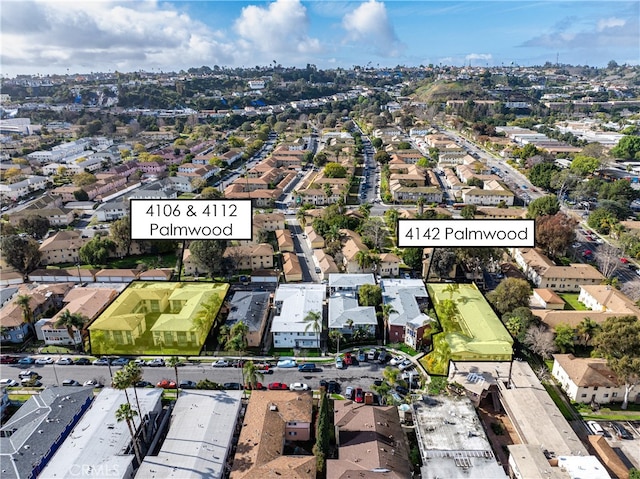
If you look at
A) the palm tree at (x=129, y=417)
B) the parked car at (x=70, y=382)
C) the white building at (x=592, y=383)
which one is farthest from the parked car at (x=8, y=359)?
the white building at (x=592, y=383)

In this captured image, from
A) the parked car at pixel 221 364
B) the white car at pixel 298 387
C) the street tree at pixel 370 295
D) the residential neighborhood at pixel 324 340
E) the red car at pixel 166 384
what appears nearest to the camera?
the residential neighborhood at pixel 324 340

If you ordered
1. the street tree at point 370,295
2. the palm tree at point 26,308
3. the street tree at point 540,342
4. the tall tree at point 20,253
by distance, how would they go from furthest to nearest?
the tall tree at point 20,253, the street tree at point 370,295, the palm tree at point 26,308, the street tree at point 540,342

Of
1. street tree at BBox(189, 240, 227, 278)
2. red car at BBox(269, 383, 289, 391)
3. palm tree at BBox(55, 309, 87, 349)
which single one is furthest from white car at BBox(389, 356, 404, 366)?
palm tree at BBox(55, 309, 87, 349)

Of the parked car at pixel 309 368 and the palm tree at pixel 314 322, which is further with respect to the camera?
the palm tree at pixel 314 322

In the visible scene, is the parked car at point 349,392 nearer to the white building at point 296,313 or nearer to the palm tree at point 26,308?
the white building at point 296,313
